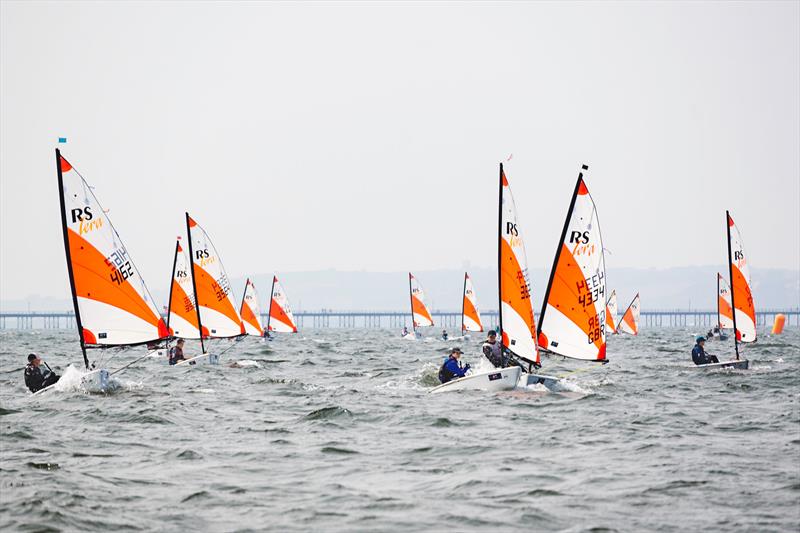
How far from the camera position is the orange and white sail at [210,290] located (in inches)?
1594

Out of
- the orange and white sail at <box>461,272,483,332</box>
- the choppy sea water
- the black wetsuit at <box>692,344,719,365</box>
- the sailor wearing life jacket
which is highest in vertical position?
the orange and white sail at <box>461,272,483,332</box>

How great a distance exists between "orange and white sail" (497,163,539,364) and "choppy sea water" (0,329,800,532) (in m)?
1.28

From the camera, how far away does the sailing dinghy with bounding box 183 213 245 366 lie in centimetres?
4034

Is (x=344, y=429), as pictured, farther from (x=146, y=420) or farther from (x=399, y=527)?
(x=399, y=527)

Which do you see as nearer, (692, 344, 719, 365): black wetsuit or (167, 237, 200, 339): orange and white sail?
(692, 344, 719, 365): black wetsuit

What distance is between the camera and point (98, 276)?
2458cm

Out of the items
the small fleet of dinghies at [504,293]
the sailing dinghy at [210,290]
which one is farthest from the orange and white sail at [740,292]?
the sailing dinghy at [210,290]

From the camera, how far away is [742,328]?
36.8 meters

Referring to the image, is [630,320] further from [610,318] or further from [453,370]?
[453,370]

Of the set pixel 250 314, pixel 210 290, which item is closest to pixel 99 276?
pixel 210 290

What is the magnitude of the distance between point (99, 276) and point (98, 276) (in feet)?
0.08

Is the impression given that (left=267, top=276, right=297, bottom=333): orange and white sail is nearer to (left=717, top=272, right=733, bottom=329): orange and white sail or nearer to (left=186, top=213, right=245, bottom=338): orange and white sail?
(left=186, top=213, right=245, bottom=338): orange and white sail

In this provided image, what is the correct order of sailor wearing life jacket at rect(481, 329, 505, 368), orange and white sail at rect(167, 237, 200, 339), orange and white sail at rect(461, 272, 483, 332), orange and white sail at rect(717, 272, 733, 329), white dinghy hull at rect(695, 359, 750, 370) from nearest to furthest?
sailor wearing life jacket at rect(481, 329, 505, 368)
white dinghy hull at rect(695, 359, 750, 370)
orange and white sail at rect(167, 237, 200, 339)
orange and white sail at rect(717, 272, 733, 329)
orange and white sail at rect(461, 272, 483, 332)

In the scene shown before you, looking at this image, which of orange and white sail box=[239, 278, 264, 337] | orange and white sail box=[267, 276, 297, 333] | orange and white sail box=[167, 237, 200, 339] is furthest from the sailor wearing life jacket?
orange and white sail box=[267, 276, 297, 333]
